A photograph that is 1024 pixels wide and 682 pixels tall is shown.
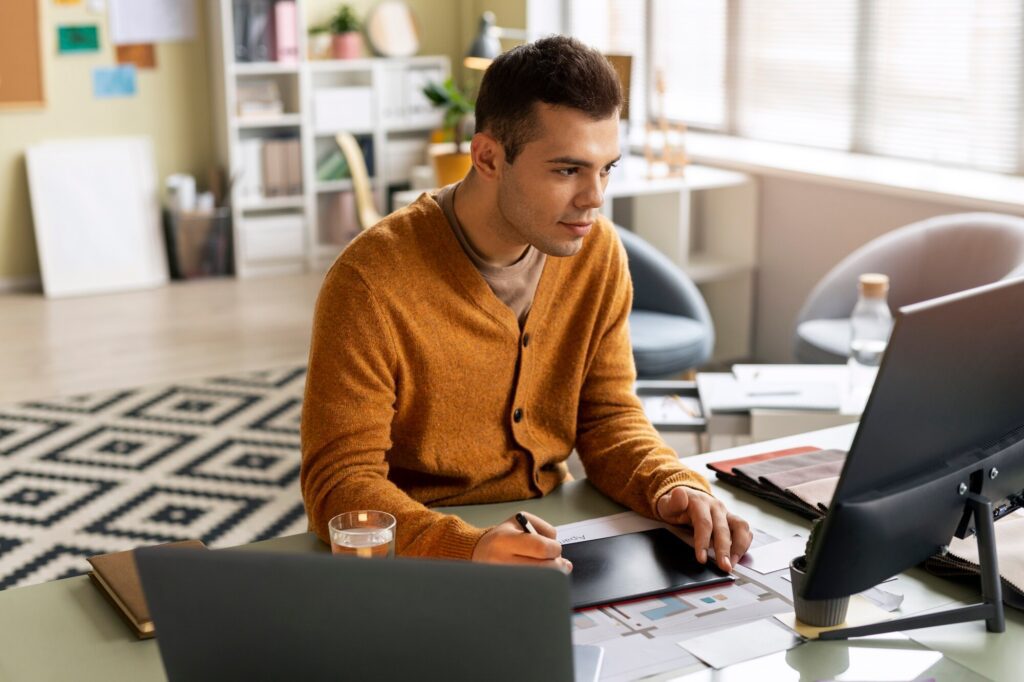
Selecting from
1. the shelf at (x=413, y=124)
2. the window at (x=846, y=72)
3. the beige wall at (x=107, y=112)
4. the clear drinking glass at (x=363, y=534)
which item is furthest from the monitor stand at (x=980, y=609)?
the shelf at (x=413, y=124)

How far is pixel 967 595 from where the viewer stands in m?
1.43

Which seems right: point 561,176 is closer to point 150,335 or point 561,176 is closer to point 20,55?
point 150,335

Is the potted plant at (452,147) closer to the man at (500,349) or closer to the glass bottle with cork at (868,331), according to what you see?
the glass bottle with cork at (868,331)

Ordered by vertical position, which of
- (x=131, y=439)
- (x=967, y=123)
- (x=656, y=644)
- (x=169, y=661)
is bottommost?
(x=131, y=439)

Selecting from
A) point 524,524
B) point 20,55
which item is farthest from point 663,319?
point 20,55

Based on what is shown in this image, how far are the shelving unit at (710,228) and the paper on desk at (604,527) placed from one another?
9.44 feet

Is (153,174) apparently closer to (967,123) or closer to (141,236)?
(141,236)

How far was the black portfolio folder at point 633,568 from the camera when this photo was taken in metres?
1.43

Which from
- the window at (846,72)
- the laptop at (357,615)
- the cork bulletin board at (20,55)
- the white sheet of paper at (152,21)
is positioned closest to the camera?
the laptop at (357,615)

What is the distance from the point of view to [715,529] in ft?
5.05

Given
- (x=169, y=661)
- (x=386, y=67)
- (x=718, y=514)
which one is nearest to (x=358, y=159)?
(x=386, y=67)

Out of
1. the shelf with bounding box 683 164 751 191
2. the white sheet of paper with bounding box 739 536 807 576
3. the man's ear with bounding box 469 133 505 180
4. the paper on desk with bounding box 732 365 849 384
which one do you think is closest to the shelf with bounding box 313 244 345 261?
the shelf with bounding box 683 164 751 191

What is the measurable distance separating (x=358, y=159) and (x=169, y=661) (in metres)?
4.46

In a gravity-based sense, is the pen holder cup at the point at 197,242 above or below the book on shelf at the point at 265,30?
below
